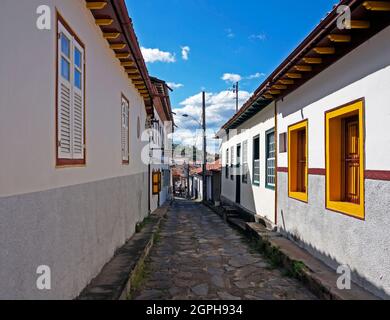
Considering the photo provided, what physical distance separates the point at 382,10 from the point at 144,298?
14.8 feet

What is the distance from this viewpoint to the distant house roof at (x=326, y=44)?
4.39 m

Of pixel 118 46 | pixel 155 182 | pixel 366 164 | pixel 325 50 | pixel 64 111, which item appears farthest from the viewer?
pixel 155 182

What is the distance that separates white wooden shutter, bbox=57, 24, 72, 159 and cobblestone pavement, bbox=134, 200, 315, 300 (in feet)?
7.99

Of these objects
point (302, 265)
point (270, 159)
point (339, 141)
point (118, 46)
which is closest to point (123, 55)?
point (118, 46)

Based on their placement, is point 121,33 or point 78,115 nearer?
point 78,115

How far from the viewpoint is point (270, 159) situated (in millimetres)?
10211

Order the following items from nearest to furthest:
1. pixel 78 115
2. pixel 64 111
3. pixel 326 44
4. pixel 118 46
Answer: pixel 64 111
pixel 78 115
pixel 326 44
pixel 118 46

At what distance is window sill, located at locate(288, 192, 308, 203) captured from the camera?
7.13 metres

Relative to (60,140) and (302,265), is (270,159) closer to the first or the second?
(302,265)

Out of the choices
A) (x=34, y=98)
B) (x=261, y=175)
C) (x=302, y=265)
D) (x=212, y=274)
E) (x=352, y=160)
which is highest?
(x=34, y=98)

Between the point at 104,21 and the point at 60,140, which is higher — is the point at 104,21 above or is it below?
above

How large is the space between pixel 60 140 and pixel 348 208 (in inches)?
149

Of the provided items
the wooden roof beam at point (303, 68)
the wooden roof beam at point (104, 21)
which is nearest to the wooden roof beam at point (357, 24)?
the wooden roof beam at point (303, 68)
